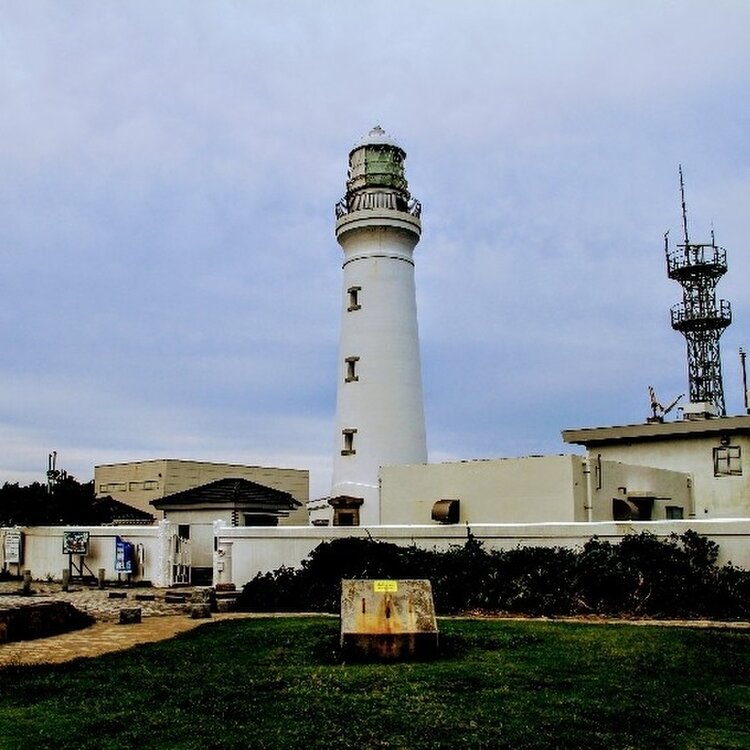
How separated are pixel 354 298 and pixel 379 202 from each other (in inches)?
131

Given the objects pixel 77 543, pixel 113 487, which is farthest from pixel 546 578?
pixel 113 487

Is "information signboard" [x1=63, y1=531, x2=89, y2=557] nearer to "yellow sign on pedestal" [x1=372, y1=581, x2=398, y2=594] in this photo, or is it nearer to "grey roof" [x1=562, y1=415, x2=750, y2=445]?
"grey roof" [x1=562, y1=415, x2=750, y2=445]

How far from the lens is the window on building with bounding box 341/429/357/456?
3069 centimetres

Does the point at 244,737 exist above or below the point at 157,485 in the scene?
below

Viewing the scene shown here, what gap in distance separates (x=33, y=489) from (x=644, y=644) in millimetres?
29175

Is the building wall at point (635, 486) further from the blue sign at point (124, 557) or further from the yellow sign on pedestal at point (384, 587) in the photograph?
the blue sign at point (124, 557)

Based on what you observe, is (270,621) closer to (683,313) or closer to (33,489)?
(33,489)

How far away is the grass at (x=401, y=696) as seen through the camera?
A: 742cm

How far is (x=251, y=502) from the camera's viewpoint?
101ft

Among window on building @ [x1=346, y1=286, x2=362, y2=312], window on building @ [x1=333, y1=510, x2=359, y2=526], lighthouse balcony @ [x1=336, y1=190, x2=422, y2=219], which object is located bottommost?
window on building @ [x1=333, y1=510, x2=359, y2=526]

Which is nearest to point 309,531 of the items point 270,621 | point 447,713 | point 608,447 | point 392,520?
point 392,520

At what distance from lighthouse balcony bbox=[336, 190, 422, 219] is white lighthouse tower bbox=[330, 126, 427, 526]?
3 cm

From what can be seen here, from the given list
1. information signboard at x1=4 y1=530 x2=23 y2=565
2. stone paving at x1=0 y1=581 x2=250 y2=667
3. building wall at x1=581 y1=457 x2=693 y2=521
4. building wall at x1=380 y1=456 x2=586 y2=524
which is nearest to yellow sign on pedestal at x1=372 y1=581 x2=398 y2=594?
stone paving at x1=0 y1=581 x2=250 y2=667

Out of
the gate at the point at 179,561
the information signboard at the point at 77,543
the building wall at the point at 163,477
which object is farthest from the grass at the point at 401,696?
the building wall at the point at 163,477
